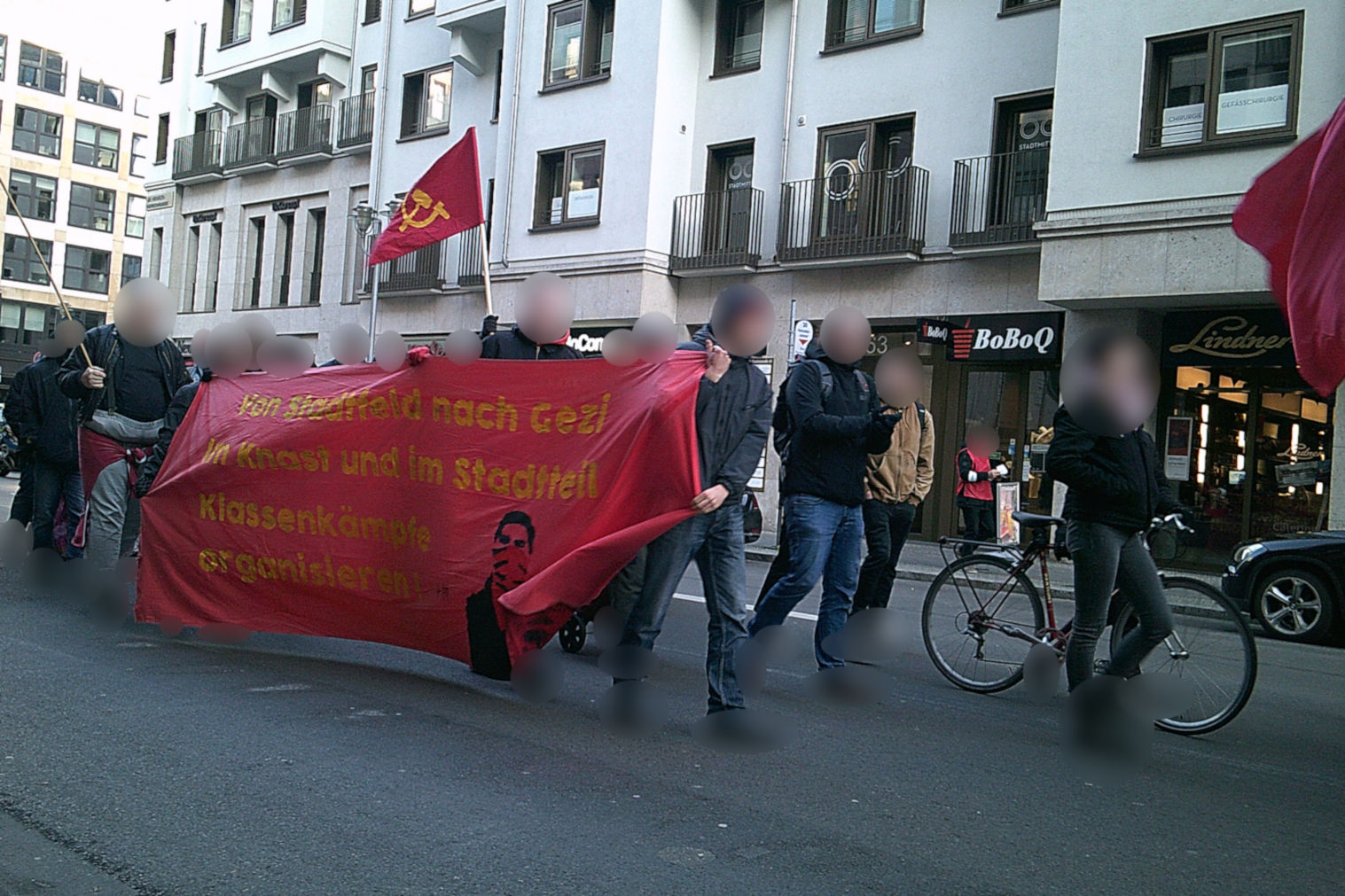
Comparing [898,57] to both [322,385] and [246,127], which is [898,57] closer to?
[322,385]

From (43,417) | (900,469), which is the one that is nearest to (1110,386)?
(900,469)

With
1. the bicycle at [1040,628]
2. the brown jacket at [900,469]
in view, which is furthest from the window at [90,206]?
the bicycle at [1040,628]

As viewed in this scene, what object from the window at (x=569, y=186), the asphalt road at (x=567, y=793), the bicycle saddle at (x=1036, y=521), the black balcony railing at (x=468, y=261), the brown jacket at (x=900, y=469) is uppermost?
the window at (x=569, y=186)

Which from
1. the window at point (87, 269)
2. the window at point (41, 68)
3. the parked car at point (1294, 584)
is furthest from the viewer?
the window at point (87, 269)

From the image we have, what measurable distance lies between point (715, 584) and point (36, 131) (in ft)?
238

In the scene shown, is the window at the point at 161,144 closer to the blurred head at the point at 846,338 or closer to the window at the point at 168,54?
the window at the point at 168,54

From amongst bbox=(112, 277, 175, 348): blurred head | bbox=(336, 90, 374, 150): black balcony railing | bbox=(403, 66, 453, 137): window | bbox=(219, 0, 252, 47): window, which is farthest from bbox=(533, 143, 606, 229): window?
bbox=(112, 277, 175, 348): blurred head

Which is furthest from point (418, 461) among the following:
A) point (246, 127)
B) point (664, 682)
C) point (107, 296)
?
point (107, 296)

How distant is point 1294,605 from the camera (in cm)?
1084

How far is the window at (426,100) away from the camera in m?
28.4

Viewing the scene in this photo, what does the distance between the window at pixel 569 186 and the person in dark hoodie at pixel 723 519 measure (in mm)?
18539

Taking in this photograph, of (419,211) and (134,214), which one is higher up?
(134,214)

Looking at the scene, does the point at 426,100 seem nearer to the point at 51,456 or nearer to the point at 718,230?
the point at 718,230

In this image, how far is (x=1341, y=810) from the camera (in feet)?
15.7
